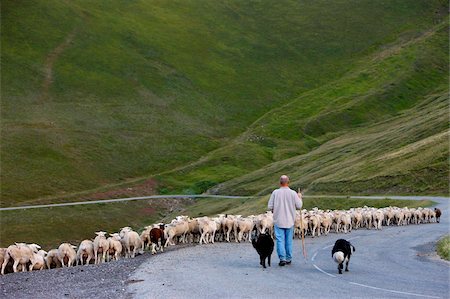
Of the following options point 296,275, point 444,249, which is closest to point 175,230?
point 444,249

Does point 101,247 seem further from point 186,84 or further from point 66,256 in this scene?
point 186,84

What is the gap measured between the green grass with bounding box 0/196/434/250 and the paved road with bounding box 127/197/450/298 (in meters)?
28.3

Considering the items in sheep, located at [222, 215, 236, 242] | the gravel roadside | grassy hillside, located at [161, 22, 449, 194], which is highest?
grassy hillside, located at [161, 22, 449, 194]

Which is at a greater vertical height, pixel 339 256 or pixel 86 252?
pixel 339 256

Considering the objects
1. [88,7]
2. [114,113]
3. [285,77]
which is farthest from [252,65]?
[114,113]

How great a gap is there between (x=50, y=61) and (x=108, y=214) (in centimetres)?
6503

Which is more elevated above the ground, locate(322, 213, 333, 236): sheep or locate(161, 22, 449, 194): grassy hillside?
locate(161, 22, 449, 194): grassy hillside

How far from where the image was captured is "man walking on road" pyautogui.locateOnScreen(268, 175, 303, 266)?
75.7 feet

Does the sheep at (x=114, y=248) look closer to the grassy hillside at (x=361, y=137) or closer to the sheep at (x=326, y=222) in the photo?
the sheep at (x=326, y=222)

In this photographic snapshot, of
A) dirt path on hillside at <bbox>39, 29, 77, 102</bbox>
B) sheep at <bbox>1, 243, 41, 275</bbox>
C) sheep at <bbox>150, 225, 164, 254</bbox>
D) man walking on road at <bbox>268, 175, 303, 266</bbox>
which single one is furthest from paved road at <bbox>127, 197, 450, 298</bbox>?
dirt path on hillside at <bbox>39, 29, 77, 102</bbox>

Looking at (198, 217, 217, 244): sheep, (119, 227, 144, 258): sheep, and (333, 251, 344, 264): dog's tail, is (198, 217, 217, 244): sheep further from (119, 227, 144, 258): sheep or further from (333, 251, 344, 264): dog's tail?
(333, 251, 344, 264): dog's tail

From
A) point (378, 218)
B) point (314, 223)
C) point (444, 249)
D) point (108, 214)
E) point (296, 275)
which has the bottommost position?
point (296, 275)

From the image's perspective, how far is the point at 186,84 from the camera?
150m

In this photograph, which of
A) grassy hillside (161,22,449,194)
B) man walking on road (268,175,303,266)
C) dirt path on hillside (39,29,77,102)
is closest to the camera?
man walking on road (268,175,303,266)
